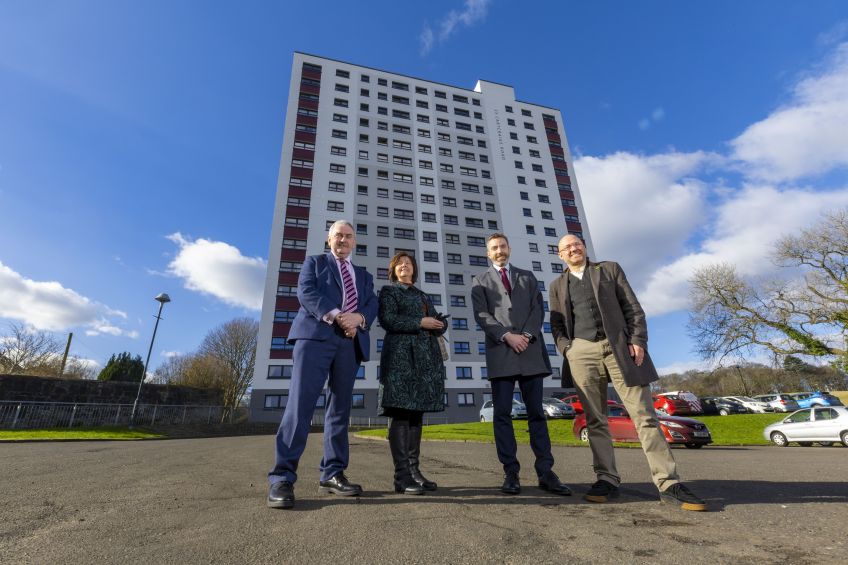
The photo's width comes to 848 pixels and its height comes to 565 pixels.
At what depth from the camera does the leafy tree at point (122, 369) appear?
42.4 m

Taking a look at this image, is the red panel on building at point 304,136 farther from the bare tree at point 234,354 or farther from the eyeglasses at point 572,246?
the eyeglasses at point 572,246

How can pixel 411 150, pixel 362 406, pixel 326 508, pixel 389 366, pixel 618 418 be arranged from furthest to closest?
pixel 411 150
pixel 362 406
pixel 618 418
pixel 389 366
pixel 326 508

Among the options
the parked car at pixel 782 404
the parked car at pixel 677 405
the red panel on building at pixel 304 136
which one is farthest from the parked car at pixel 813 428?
the red panel on building at pixel 304 136

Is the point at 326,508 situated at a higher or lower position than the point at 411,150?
lower

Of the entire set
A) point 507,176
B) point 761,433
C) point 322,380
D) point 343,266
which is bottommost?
point 761,433

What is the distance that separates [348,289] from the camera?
3418mm

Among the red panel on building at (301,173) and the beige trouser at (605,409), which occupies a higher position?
the red panel on building at (301,173)

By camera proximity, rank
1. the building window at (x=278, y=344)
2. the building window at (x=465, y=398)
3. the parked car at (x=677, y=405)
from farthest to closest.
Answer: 1. the building window at (x=465, y=398)
2. the building window at (x=278, y=344)
3. the parked car at (x=677, y=405)

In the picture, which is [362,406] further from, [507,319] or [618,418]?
[507,319]

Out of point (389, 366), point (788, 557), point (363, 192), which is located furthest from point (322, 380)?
point (363, 192)

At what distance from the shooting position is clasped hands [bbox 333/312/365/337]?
9.91 ft

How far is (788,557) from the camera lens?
1596 millimetres

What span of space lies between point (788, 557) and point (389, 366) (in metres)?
2.56

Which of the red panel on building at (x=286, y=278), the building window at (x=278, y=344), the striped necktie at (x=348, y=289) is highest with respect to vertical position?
the red panel on building at (x=286, y=278)
